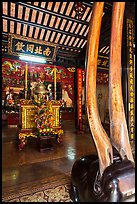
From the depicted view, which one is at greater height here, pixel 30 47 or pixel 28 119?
pixel 30 47

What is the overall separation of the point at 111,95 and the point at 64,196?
3.93ft

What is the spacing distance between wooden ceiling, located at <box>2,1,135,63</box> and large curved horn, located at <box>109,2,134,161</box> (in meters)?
2.76

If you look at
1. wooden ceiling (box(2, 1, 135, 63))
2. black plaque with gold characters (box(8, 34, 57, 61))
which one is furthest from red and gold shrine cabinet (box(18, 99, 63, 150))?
wooden ceiling (box(2, 1, 135, 63))

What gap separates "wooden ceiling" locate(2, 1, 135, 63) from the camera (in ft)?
13.0

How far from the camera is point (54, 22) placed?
4797 millimetres

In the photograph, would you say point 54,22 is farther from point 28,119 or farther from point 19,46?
point 28,119

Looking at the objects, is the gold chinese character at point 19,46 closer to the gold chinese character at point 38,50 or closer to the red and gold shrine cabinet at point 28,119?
the gold chinese character at point 38,50

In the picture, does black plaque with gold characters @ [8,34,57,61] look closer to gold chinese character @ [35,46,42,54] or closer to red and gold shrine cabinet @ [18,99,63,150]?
gold chinese character @ [35,46,42,54]

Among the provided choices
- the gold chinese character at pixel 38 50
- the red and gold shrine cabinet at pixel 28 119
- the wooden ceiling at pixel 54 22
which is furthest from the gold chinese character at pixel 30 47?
the red and gold shrine cabinet at pixel 28 119

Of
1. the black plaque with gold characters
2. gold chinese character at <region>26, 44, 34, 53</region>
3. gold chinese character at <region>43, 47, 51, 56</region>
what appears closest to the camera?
the black plaque with gold characters

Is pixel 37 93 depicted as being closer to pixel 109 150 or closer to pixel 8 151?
pixel 8 151

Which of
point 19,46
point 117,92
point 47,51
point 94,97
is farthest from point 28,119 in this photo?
point 117,92

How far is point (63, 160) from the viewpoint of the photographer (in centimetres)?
262

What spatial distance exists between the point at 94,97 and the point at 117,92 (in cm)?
17
